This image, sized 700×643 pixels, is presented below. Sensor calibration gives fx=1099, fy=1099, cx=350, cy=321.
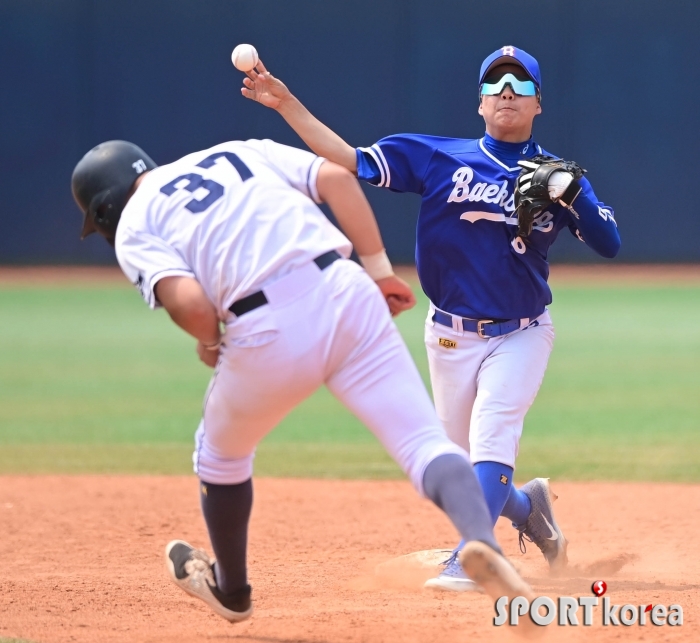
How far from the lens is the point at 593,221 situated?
3.65m

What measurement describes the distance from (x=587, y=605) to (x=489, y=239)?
126cm

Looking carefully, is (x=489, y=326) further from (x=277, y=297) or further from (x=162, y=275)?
(x=162, y=275)

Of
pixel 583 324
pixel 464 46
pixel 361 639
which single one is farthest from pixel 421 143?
pixel 464 46

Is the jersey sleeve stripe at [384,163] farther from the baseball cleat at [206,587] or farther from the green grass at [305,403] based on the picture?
the green grass at [305,403]

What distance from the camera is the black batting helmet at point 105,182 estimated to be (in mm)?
2867

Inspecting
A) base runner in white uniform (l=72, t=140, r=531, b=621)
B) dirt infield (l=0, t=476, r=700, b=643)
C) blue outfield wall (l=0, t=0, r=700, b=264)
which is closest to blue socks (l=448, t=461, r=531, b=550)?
dirt infield (l=0, t=476, r=700, b=643)

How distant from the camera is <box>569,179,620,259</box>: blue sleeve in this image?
363cm

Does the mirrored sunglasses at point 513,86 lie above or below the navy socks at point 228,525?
above

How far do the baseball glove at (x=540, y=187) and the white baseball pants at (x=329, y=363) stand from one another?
102 cm

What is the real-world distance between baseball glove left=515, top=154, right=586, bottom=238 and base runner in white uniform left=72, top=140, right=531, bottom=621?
911mm

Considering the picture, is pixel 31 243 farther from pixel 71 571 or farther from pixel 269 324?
pixel 269 324

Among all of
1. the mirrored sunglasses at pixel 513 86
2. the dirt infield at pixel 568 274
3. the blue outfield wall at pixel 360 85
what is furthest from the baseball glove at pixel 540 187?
the blue outfield wall at pixel 360 85

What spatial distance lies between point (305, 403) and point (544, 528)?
5078 millimetres

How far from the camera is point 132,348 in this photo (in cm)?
1133
